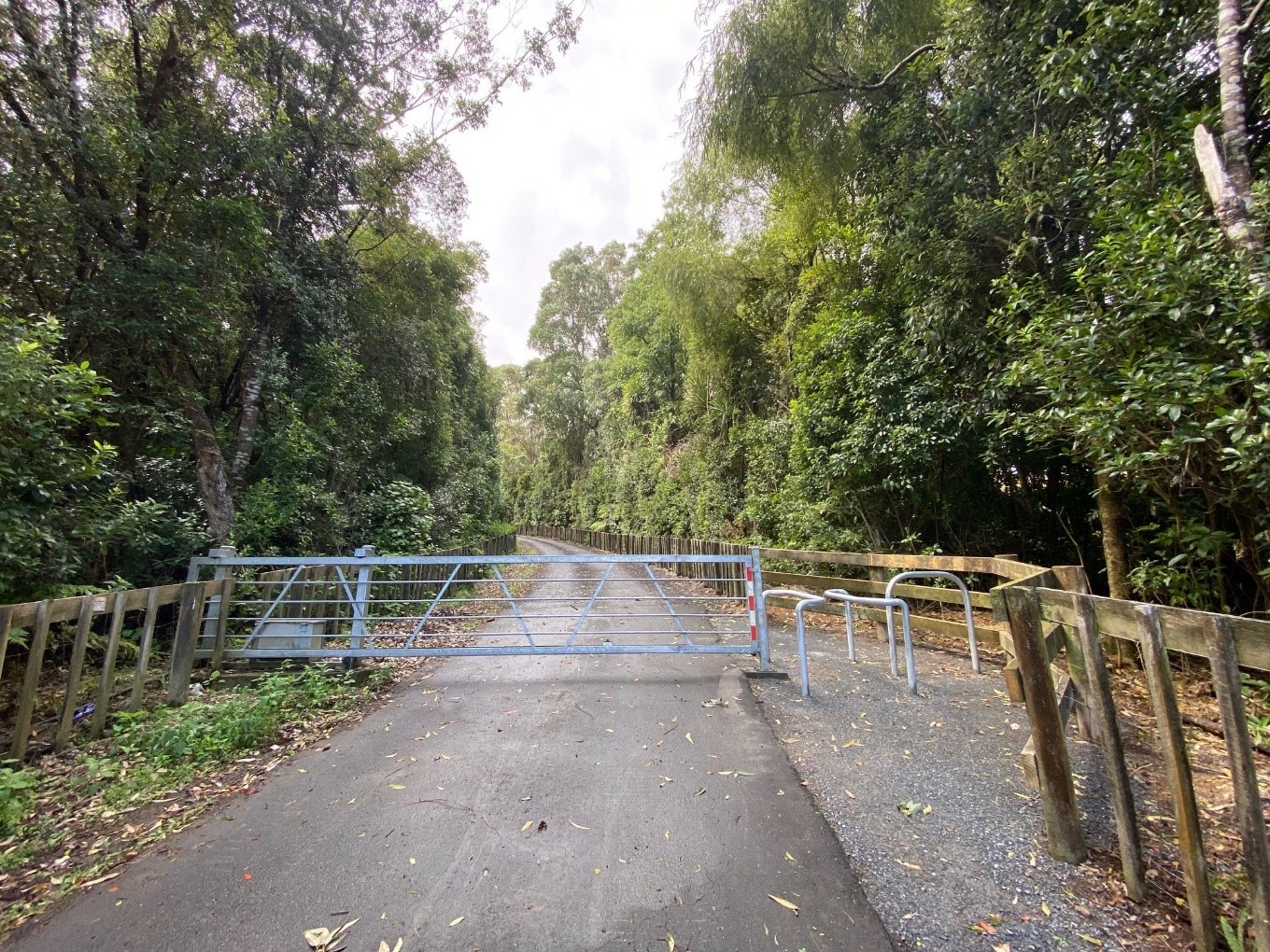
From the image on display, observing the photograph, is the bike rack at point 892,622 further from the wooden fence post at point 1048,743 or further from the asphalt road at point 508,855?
the wooden fence post at point 1048,743

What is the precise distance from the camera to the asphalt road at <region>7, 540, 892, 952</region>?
6.35ft

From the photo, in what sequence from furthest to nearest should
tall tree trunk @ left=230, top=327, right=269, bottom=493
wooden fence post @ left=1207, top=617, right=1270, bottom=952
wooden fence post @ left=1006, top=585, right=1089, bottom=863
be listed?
1. tall tree trunk @ left=230, top=327, right=269, bottom=493
2. wooden fence post @ left=1006, top=585, right=1089, bottom=863
3. wooden fence post @ left=1207, top=617, right=1270, bottom=952

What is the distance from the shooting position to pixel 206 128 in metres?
6.68

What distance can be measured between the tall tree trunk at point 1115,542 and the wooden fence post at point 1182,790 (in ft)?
12.6

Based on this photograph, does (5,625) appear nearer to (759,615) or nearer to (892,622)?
(759,615)

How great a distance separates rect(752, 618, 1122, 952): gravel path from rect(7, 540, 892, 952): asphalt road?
17 cm

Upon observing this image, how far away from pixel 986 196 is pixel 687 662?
549 cm

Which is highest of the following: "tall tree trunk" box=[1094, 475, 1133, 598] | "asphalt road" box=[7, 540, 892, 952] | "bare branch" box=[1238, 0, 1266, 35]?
"bare branch" box=[1238, 0, 1266, 35]

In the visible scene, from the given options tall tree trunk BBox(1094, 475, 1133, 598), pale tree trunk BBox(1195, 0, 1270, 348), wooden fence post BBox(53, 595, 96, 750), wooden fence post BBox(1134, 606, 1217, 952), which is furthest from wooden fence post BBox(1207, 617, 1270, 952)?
wooden fence post BBox(53, 595, 96, 750)

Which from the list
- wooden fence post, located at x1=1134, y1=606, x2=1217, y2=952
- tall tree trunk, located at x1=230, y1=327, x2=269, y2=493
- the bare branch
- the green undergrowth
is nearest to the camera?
wooden fence post, located at x1=1134, y1=606, x2=1217, y2=952

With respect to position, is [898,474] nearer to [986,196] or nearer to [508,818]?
[986,196]

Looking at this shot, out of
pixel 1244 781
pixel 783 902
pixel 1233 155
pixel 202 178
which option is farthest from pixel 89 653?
pixel 1233 155

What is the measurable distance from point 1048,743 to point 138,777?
478cm

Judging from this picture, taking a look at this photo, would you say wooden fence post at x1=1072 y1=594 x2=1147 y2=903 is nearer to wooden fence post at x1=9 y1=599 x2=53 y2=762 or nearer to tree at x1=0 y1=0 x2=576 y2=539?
wooden fence post at x1=9 y1=599 x2=53 y2=762
